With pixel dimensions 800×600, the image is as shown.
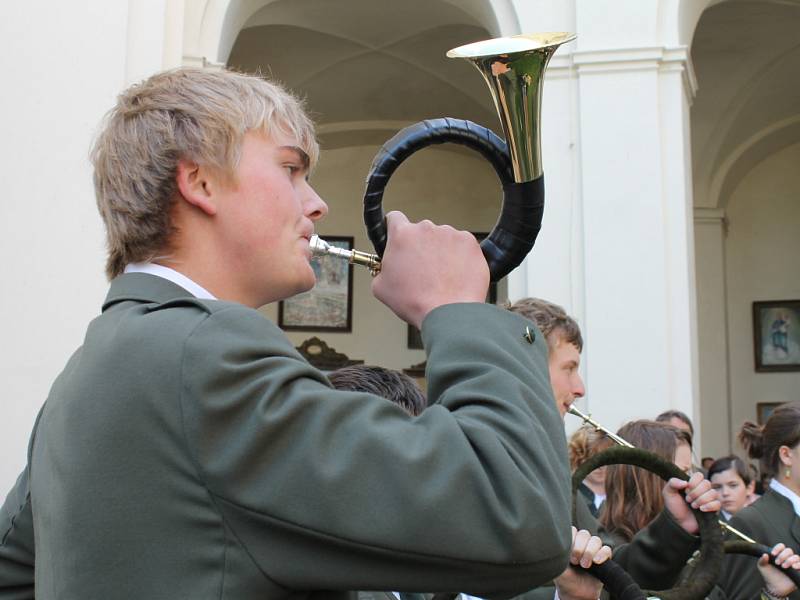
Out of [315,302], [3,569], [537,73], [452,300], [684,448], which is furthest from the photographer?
[315,302]

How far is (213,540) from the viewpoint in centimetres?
129

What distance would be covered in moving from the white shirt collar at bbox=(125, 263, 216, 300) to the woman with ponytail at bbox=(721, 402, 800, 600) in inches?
107

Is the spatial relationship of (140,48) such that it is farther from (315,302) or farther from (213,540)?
(213,540)

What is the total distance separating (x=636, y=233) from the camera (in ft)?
27.1

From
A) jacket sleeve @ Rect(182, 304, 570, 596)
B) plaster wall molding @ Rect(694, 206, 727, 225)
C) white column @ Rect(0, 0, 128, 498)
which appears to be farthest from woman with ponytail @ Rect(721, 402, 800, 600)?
plaster wall molding @ Rect(694, 206, 727, 225)

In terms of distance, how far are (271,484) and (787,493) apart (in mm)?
3478

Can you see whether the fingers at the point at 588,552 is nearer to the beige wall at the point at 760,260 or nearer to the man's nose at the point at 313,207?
the man's nose at the point at 313,207

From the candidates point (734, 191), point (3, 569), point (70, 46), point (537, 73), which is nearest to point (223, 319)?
point (3, 569)

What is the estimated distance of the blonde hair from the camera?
1545mm

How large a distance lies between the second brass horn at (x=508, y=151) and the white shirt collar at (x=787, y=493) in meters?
2.85

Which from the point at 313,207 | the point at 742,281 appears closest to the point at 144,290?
the point at 313,207

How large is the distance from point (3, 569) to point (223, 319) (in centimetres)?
58

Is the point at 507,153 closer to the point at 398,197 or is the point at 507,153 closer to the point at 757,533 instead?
the point at 757,533

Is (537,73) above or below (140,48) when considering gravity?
below
